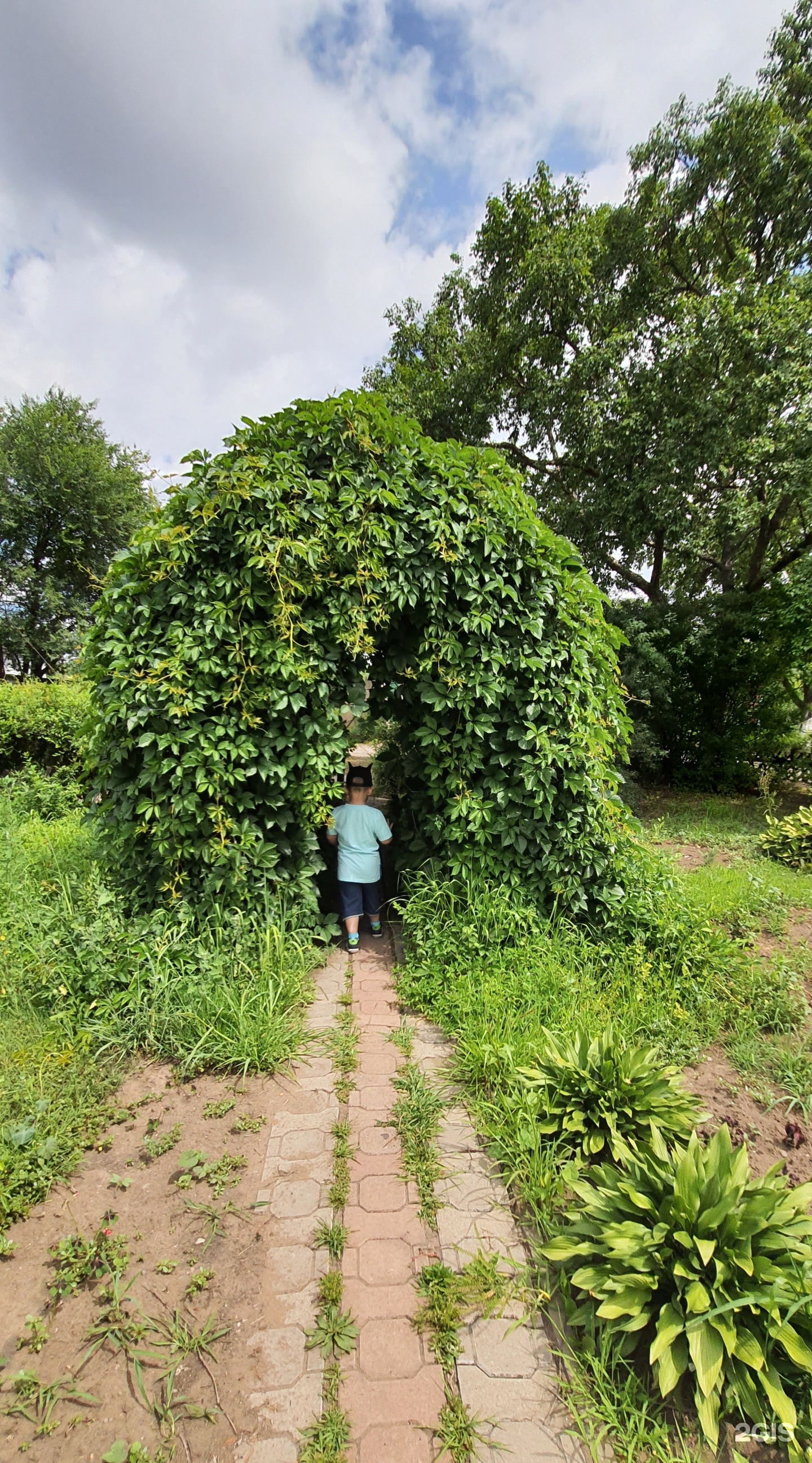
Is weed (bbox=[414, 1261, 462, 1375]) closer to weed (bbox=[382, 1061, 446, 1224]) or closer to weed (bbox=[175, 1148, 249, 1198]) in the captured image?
weed (bbox=[382, 1061, 446, 1224])

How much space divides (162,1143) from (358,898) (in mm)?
2121

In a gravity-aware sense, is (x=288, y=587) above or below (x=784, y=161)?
below

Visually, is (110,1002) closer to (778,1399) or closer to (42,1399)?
(42,1399)

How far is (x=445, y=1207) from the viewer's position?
7.72 ft

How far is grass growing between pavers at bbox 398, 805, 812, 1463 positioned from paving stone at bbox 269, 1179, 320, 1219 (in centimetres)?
78

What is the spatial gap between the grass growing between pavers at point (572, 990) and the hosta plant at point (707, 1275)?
32 centimetres

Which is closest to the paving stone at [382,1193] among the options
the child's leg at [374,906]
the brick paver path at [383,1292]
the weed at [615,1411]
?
the brick paver path at [383,1292]

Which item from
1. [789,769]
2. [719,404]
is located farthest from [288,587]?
[789,769]

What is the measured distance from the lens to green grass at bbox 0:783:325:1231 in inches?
106

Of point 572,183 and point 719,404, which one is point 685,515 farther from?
point 572,183

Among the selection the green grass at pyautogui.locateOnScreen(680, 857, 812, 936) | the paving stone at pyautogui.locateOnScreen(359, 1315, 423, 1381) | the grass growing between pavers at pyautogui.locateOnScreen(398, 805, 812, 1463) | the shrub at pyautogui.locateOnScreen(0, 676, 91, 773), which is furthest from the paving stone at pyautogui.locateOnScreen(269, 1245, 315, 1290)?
the shrub at pyautogui.locateOnScreen(0, 676, 91, 773)

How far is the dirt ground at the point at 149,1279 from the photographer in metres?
1.68

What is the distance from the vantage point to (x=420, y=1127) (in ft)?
8.91

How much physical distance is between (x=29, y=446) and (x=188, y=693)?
20.2 meters
